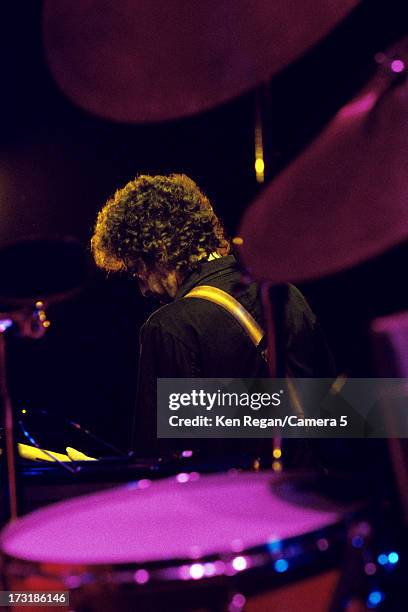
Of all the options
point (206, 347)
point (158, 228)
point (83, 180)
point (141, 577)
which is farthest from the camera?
point (83, 180)

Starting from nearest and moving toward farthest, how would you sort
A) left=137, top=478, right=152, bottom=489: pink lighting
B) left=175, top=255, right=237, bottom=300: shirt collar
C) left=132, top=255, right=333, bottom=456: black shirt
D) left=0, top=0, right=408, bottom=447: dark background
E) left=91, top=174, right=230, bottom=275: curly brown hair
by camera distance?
left=137, top=478, right=152, bottom=489: pink lighting → left=132, top=255, right=333, bottom=456: black shirt → left=175, top=255, right=237, bottom=300: shirt collar → left=91, top=174, right=230, bottom=275: curly brown hair → left=0, top=0, right=408, bottom=447: dark background

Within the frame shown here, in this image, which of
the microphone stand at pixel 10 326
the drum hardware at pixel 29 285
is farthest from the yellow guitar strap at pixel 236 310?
the microphone stand at pixel 10 326

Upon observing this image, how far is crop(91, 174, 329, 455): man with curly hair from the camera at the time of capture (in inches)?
81.4

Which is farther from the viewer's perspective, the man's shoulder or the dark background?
the dark background

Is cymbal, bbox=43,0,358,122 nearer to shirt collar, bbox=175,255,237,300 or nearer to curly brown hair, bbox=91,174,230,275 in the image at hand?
shirt collar, bbox=175,255,237,300

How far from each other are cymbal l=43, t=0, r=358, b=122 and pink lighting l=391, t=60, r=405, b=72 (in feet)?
0.41

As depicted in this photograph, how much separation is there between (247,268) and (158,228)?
141 centimetres

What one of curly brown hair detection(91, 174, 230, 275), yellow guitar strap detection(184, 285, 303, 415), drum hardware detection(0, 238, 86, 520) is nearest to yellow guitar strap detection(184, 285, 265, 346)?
yellow guitar strap detection(184, 285, 303, 415)

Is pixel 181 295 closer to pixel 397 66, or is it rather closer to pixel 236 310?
pixel 236 310

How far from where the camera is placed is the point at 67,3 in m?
1.08

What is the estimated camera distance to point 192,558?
0.86 m

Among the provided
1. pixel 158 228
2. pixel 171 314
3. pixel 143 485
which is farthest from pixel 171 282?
pixel 143 485

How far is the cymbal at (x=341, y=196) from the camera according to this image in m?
1.03

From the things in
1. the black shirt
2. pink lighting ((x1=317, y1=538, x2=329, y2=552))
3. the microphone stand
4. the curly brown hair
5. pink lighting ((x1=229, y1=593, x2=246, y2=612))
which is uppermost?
the curly brown hair
